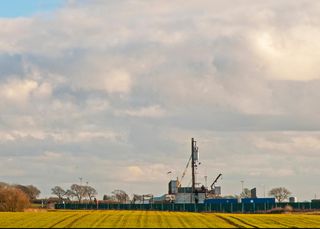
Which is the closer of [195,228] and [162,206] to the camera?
[195,228]

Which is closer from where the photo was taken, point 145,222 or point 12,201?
point 145,222

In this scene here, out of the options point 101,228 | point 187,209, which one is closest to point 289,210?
point 187,209

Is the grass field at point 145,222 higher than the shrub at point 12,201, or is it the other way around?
the shrub at point 12,201

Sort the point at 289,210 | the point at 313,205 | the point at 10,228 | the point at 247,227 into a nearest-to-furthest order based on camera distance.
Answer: the point at 10,228 < the point at 247,227 < the point at 289,210 < the point at 313,205

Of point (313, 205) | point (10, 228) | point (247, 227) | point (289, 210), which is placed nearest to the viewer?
point (10, 228)

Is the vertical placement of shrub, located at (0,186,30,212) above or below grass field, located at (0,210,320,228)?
above

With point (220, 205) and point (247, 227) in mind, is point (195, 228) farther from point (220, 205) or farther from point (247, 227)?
point (220, 205)

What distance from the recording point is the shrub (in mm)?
169625

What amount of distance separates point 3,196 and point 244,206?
53.3m

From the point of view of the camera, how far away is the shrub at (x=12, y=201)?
16962 centimetres

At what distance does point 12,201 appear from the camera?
17075 cm

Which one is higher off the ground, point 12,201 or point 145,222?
point 12,201

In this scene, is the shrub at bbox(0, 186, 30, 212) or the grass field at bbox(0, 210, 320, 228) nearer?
the grass field at bbox(0, 210, 320, 228)

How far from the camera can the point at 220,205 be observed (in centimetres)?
18425
